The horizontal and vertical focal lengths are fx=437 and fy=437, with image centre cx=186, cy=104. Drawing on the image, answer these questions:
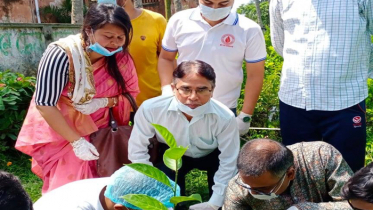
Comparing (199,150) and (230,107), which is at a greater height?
(230,107)

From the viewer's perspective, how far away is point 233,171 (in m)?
2.68

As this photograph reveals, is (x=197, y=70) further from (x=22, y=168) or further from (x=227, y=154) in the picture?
(x=22, y=168)

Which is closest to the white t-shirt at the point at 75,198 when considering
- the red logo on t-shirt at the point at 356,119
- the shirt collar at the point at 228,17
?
the shirt collar at the point at 228,17

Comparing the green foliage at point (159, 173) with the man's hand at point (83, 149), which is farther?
the man's hand at point (83, 149)

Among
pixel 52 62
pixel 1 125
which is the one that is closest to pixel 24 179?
pixel 1 125

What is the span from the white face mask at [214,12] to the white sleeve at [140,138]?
0.69 m

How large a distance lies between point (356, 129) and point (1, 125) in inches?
134

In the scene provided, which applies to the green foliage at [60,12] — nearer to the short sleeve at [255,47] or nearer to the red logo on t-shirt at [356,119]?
the short sleeve at [255,47]

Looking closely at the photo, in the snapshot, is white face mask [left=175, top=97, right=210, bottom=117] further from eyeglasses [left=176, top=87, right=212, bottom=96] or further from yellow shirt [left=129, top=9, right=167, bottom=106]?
yellow shirt [left=129, top=9, right=167, bottom=106]

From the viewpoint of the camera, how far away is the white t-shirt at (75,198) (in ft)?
6.55

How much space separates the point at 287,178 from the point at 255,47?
100cm

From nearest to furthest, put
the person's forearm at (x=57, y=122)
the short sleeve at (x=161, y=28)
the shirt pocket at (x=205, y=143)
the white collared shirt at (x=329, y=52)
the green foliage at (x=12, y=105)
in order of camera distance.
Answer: the white collared shirt at (x=329, y=52) < the person's forearm at (x=57, y=122) < the shirt pocket at (x=205, y=143) < the short sleeve at (x=161, y=28) < the green foliage at (x=12, y=105)

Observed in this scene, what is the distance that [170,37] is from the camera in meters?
2.96

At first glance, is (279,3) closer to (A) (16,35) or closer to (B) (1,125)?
(B) (1,125)
